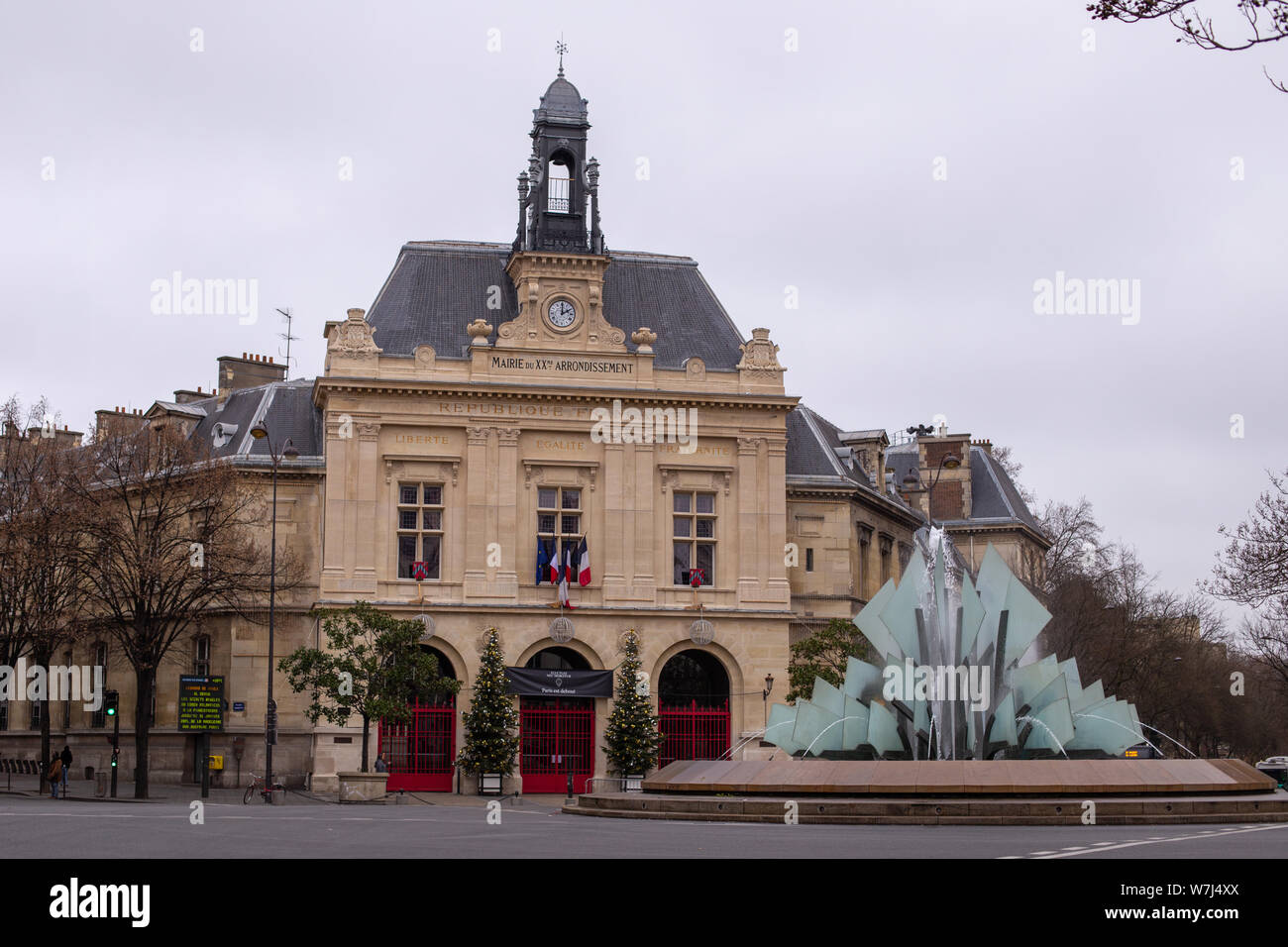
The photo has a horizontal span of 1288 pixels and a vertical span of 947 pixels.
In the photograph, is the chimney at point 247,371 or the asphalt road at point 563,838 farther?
the chimney at point 247,371

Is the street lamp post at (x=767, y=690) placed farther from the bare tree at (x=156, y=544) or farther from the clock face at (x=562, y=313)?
the bare tree at (x=156, y=544)

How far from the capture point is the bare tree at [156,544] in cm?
4891

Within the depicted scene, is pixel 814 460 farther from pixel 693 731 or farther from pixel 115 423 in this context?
pixel 115 423

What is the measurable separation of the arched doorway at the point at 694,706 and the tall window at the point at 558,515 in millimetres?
5891

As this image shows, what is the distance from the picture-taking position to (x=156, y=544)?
49.0 metres

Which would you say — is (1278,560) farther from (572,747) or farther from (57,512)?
(57,512)

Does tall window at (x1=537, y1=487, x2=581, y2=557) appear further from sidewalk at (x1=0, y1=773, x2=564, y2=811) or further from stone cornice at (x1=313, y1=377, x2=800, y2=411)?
sidewalk at (x1=0, y1=773, x2=564, y2=811)

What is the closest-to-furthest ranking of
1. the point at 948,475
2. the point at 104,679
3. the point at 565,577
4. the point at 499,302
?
the point at 565,577
the point at 104,679
the point at 499,302
the point at 948,475

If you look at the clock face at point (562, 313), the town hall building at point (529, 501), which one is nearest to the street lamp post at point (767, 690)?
the town hall building at point (529, 501)

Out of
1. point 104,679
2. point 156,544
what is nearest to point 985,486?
point 104,679

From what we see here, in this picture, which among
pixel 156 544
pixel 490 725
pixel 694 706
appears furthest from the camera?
pixel 694 706

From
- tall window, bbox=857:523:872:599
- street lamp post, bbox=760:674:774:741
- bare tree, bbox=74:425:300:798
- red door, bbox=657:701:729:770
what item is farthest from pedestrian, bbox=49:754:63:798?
tall window, bbox=857:523:872:599

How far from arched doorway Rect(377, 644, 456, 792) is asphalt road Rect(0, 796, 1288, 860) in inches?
801

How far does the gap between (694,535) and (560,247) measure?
38.9 ft
